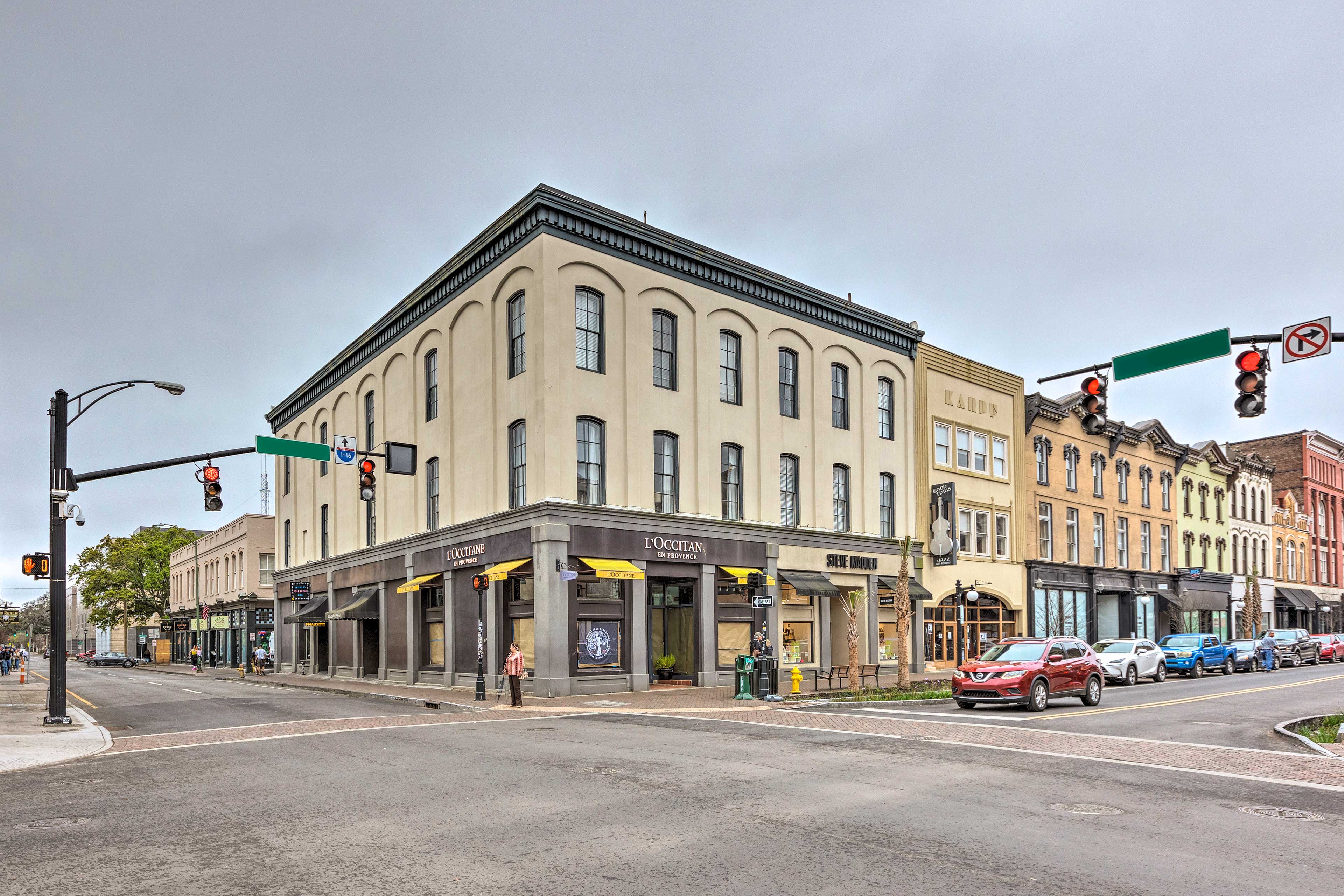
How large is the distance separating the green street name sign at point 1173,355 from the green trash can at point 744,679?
1254cm

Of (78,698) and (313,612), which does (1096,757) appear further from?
(313,612)

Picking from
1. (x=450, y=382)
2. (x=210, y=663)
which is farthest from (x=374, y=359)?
(x=210, y=663)

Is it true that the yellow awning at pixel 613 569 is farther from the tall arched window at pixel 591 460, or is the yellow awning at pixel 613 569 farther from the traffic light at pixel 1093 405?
the traffic light at pixel 1093 405

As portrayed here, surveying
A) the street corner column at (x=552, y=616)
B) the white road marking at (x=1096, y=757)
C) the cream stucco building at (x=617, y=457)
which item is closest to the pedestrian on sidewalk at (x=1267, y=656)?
the cream stucco building at (x=617, y=457)

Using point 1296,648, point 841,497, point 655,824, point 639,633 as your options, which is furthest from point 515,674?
point 1296,648

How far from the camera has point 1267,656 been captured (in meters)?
41.4

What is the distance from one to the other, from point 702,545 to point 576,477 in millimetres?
4846

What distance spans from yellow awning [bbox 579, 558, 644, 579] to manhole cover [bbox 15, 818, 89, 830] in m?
17.5

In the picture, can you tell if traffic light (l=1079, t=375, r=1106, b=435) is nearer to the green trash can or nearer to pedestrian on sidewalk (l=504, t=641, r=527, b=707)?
the green trash can

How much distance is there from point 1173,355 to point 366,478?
18427 mm

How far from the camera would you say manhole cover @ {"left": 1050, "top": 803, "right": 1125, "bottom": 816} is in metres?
10.0

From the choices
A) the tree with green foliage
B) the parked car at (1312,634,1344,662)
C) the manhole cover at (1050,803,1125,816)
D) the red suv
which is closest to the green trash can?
the red suv

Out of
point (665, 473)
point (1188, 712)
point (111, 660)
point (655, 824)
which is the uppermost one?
point (665, 473)

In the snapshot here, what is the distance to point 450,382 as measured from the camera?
33344 millimetres
